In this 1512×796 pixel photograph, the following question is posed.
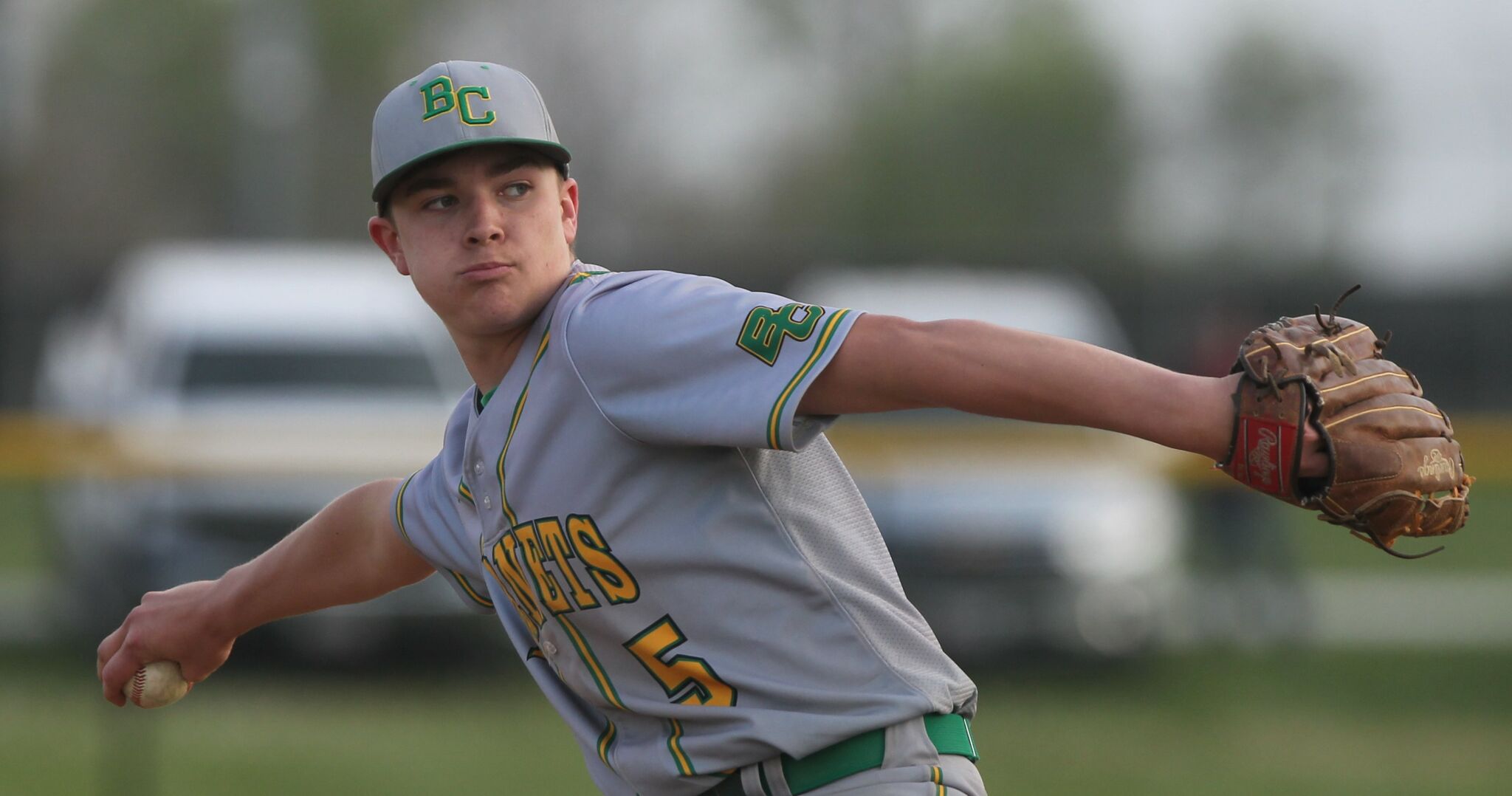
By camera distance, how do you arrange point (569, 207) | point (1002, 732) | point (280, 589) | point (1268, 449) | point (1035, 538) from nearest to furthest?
point (1268, 449) → point (569, 207) → point (280, 589) → point (1002, 732) → point (1035, 538)

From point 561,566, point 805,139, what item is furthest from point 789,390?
point 805,139

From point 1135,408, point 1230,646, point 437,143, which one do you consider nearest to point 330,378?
point 1230,646

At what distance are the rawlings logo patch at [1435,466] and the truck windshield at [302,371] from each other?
848 centimetres

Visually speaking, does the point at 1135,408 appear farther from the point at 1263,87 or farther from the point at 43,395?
the point at 1263,87

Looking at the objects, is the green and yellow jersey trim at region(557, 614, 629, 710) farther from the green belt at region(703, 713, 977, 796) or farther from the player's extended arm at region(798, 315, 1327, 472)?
the player's extended arm at region(798, 315, 1327, 472)

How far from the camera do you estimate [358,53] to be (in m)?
35.8

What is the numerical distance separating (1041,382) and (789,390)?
1.15ft

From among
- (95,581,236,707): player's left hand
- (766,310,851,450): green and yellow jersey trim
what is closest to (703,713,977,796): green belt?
(766,310,851,450): green and yellow jersey trim

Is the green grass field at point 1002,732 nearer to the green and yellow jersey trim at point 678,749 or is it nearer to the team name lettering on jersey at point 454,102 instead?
the green and yellow jersey trim at point 678,749

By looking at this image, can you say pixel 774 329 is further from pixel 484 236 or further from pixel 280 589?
pixel 280 589

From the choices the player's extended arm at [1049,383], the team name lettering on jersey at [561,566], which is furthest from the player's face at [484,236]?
the player's extended arm at [1049,383]

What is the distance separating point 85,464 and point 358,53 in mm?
28909

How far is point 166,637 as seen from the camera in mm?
3180

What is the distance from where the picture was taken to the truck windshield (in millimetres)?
9945
